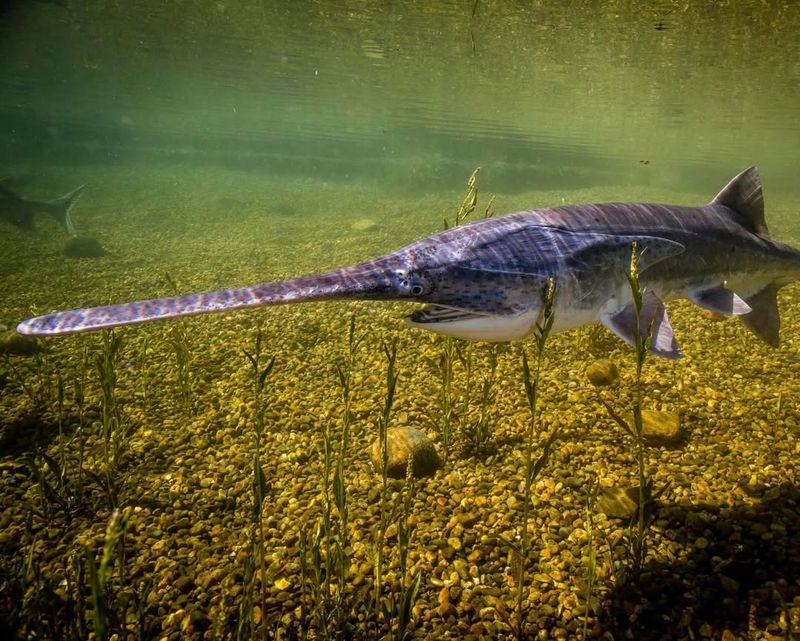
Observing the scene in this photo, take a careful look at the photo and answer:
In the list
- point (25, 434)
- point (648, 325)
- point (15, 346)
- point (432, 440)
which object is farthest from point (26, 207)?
point (648, 325)

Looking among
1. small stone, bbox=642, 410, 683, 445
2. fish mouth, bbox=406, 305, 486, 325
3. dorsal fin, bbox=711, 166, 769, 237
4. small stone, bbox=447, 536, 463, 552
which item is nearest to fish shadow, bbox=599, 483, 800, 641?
small stone, bbox=642, 410, 683, 445

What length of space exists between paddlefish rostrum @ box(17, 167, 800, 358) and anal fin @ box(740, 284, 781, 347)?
362 millimetres

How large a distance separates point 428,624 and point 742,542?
6.79ft

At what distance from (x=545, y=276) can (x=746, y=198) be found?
123 inches

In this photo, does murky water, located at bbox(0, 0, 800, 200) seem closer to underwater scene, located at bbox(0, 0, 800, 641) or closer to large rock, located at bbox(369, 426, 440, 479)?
underwater scene, located at bbox(0, 0, 800, 641)

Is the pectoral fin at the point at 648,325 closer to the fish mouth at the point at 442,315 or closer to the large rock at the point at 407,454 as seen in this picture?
the fish mouth at the point at 442,315

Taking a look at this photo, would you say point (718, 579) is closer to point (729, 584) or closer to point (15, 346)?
point (729, 584)

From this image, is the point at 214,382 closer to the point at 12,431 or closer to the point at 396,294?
the point at 12,431

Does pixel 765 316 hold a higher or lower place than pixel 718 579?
higher

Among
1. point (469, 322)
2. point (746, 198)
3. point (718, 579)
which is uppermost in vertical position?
point (746, 198)

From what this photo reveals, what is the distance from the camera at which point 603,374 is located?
471 centimetres

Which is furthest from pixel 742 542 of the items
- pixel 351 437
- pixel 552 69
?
pixel 552 69

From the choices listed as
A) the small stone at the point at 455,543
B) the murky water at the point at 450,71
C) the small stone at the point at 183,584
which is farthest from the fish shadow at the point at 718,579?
the murky water at the point at 450,71

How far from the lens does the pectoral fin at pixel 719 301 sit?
3.79 m
